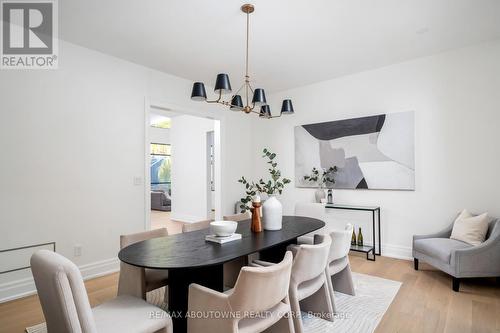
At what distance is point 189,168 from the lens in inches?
268

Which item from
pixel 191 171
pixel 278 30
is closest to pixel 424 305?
pixel 278 30

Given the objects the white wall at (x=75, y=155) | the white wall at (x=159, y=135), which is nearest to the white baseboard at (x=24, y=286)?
the white wall at (x=75, y=155)

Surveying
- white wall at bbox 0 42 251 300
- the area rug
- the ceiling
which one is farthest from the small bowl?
white wall at bbox 0 42 251 300

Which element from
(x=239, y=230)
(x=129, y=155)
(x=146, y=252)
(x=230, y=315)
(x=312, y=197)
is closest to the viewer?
(x=230, y=315)

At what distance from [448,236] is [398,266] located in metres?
0.70

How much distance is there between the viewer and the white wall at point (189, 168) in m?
6.49

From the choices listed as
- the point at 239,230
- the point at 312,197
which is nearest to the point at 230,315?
the point at 239,230

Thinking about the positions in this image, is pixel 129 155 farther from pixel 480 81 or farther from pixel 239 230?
pixel 480 81

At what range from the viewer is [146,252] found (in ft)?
5.98

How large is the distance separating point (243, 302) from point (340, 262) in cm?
156

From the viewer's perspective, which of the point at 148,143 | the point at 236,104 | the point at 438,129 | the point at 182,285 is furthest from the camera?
the point at 148,143

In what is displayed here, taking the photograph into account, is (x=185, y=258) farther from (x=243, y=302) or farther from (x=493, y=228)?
(x=493, y=228)

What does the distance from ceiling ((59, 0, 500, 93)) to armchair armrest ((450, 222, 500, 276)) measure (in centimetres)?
226

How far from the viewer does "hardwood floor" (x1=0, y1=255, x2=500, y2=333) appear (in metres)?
2.20
